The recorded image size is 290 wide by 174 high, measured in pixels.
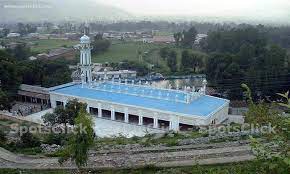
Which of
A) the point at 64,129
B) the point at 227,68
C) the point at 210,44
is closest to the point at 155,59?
the point at 210,44

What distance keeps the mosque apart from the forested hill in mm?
67387

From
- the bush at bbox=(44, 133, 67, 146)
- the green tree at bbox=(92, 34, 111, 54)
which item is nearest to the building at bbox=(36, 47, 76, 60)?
the green tree at bbox=(92, 34, 111, 54)

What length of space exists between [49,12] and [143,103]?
79231 mm

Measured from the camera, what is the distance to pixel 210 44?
1762 inches

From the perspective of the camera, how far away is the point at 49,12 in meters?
94.9

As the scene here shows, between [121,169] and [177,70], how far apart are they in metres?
26.5

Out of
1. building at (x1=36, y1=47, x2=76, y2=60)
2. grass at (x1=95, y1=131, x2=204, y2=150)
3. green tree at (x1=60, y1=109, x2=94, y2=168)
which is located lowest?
building at (x1=36, y1=47, x2=76, y2=60)

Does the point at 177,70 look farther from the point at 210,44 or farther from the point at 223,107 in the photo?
the point at 223,107

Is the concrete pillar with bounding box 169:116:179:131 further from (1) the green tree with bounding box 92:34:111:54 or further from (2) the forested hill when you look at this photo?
(2) the forested hill

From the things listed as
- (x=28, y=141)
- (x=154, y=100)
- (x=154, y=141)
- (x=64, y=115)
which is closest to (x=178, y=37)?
(x=154, y=100)

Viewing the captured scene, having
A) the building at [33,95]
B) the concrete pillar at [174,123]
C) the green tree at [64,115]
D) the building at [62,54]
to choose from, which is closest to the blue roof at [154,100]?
the concrete pillar at [174,123]

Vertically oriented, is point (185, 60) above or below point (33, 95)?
above

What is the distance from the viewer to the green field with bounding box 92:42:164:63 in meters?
46.9

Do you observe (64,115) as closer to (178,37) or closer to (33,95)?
(33,95)
